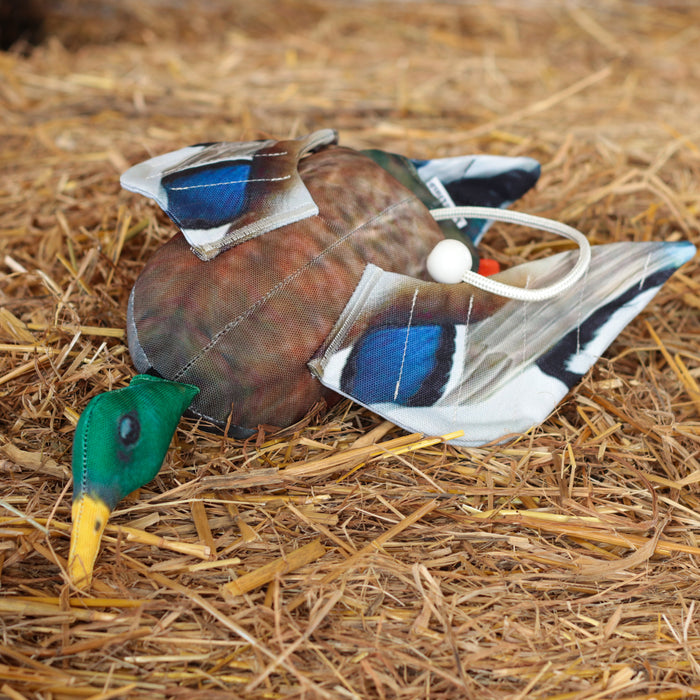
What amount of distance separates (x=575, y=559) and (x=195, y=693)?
49 cm

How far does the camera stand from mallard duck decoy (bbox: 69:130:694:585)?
0.90 meters

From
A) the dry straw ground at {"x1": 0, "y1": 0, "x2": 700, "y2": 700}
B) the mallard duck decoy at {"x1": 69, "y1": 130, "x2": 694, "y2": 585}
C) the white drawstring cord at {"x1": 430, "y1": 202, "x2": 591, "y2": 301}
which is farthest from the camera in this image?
the white drawstring cord at {"x1": 430, "y1": 202, "x2": 591, "y2": 301}

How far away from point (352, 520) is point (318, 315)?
0.92 ft

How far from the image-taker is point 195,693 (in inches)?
27.0

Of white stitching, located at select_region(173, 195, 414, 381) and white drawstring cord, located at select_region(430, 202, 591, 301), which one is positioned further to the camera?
white drawstring cord, located at select_region(430, 202, 591, 301)

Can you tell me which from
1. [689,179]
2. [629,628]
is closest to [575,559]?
[629,628]

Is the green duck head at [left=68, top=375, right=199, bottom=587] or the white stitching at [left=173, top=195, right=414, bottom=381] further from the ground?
the white stitching at [left=173, top=195, right=414, bottom=381]

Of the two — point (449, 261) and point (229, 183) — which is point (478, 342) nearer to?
point (449, 261)

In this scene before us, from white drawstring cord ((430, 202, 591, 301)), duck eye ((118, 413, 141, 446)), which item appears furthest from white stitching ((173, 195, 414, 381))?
white drawstring cord ((430, 202, 591, 301))

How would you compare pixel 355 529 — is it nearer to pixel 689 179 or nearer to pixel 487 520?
pixel 487 520

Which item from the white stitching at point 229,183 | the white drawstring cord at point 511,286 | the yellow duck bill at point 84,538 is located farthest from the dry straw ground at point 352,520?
the white stitching at point 229,183

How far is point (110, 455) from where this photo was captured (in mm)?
787

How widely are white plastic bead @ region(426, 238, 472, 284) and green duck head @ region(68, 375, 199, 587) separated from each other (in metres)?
0.42

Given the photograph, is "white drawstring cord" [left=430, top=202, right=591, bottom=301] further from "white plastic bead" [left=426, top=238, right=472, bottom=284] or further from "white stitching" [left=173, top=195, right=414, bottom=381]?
"white stitching" [left=173, top=195, right=414, bottom=381]
